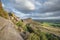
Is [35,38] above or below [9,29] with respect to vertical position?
below

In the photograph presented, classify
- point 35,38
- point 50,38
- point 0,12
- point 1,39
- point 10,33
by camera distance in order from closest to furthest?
point 1,39, point 10,33, point 0,12, point 35,38, point 50,38

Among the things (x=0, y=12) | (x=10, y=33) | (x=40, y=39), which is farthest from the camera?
(x=40, y=39)

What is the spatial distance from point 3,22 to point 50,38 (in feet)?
54.5

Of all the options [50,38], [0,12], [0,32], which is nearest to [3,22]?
[0,32]

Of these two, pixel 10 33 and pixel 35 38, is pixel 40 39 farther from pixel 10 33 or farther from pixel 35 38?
pixel 10 33

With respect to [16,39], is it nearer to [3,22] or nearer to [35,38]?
[3,22]

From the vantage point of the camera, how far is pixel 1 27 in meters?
14.1

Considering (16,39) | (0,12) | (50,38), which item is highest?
(0,12)

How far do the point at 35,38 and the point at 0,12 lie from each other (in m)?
6.09

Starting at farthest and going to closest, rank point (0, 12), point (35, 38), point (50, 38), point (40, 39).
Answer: point (50, 38) → point (40, 39) → point (35, 38) → point (0, 12)

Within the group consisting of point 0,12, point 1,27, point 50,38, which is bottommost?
point 50,38

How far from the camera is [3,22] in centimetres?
1467

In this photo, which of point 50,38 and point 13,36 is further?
point 50,38

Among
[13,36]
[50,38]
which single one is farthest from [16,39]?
[50,38]
